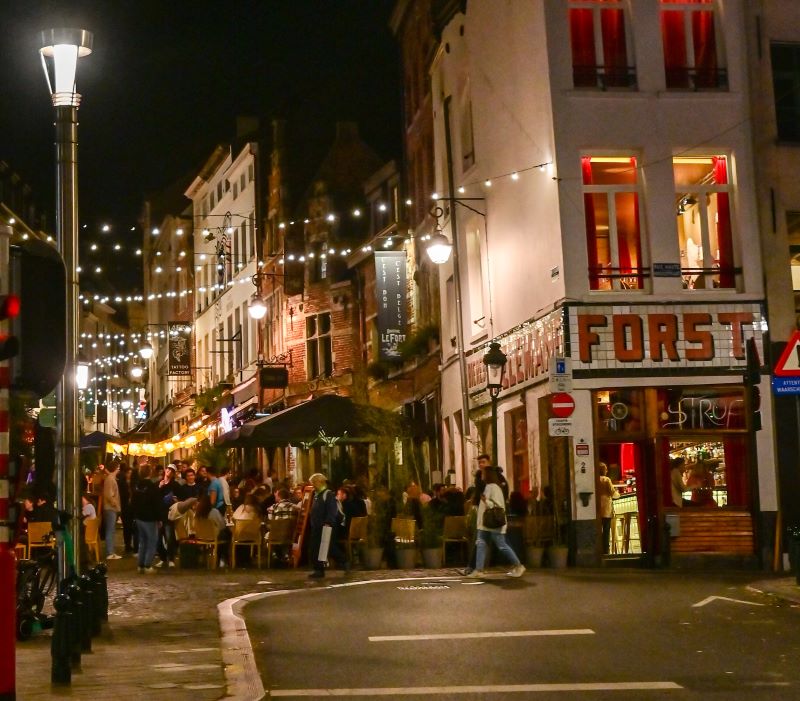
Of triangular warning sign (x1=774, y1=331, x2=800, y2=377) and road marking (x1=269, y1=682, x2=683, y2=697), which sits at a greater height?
triangular warning sign (x1=774, y1=331, x2=800, y2=377)

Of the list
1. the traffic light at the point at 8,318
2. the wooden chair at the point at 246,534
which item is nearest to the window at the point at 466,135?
the wooden chair at the point at 246,534

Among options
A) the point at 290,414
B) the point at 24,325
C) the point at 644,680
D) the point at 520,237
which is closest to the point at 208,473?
the point at 290,414

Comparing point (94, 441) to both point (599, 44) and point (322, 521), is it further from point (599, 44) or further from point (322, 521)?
point (599, 44)

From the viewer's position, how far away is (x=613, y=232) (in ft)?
75.8

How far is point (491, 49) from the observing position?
27.1m

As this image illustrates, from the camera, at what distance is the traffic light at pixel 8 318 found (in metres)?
6.34

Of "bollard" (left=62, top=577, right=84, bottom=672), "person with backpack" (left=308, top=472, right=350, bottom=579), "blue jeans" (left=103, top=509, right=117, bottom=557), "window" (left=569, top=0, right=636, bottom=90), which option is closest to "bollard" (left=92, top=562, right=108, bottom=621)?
"bollard" (left=62, top=577, right=84, bottom=672)

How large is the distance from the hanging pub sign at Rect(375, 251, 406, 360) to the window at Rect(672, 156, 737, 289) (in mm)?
12016

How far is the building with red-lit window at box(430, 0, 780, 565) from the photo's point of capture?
22.7 m

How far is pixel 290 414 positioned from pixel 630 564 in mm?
6946

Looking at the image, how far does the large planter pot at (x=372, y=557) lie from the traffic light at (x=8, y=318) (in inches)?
652

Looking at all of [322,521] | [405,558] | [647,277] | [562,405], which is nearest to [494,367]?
[562,405]

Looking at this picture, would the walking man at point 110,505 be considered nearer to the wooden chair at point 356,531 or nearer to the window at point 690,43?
the wooden chair at point 356,531

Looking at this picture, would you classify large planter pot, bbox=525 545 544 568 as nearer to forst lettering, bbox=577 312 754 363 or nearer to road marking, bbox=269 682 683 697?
forst lettering, bbox=577 312 754 363
